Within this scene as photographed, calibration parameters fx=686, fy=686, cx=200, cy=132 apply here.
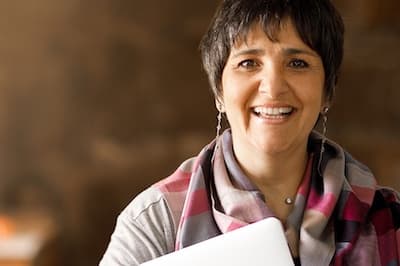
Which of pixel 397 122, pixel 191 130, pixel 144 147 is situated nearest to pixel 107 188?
pixel 144 147

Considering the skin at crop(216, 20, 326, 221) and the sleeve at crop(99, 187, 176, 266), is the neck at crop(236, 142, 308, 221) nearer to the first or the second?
the skin at crop(216, 20, 326, 221)

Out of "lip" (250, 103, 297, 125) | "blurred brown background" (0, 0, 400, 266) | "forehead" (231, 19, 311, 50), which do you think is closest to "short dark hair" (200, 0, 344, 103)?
"forehead" (231, 19, 311, 50)

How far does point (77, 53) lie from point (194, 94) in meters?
0.41

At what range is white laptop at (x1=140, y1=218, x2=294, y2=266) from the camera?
0.96 metres

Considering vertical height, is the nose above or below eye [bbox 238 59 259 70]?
below

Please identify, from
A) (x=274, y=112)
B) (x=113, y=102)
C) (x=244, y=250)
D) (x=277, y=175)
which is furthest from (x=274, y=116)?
(x=113, y=102)

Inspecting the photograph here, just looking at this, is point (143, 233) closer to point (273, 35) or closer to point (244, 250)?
point (244, 250)

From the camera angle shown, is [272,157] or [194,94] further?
[194,94]

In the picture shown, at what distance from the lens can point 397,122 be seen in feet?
7.79

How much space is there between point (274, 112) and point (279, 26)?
0.14 meters

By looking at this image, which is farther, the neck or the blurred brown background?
the blurred brown background

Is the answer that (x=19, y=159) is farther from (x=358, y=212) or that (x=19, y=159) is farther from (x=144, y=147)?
(x=358, y=212)

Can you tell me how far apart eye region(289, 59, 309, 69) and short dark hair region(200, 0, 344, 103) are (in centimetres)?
3

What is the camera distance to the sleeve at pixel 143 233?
1.09 meters
